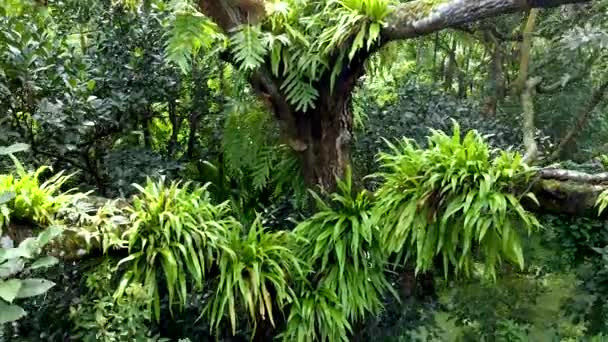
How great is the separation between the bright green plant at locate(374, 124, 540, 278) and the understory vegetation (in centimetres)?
1

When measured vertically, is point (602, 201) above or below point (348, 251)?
above

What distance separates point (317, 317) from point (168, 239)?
90 centimetres

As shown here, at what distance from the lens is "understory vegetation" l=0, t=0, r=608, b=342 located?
2.56 meters

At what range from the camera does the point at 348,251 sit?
10.00ft

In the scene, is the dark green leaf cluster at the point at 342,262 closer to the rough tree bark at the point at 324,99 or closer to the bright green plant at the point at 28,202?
the rough tree bark at the point at 324,99

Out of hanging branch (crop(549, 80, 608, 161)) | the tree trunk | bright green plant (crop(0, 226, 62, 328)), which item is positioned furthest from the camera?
hanging branch (crop(549, 80, 608, 161))

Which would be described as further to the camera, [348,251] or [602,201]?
[348,251]

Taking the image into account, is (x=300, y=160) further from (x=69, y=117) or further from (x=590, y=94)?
(x=590, y=94)

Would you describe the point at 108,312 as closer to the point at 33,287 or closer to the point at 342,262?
the point at 33,287

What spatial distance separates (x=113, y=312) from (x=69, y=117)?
4.12 feet

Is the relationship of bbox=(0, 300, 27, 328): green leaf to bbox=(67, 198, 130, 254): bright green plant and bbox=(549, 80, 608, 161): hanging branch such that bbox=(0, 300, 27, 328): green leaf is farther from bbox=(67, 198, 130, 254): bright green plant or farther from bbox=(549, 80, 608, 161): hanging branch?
bbox=(549, 80, 608, 161): hanging branch

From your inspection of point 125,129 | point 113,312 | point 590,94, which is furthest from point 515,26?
point 113,312

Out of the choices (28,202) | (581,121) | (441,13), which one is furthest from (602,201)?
(28,202)

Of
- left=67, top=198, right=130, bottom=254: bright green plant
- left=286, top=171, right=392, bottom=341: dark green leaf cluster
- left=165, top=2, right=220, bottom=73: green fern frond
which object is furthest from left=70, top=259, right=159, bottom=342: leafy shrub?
left=165, top=2, right=220, bottom=73: green fern frond
